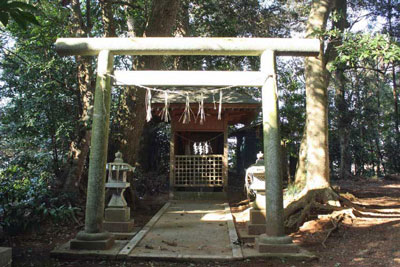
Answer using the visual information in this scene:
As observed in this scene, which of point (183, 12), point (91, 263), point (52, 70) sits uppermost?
point (183, 12)

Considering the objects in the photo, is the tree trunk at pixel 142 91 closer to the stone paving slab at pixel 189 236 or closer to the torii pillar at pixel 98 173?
the stone paving slab at pixel 189 236

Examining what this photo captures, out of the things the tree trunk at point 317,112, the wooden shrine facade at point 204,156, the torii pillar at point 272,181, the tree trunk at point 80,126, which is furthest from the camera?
the wooden shrine facade at point 204,156

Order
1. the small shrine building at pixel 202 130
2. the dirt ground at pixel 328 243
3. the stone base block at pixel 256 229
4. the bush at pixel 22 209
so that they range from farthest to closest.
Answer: the small shrine building at pixel 202 130, the stone base block at pixel 256 229, the bush at pixel 22 209, the dirt ground at pixel 328 243

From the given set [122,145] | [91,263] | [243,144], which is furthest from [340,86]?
[91,263]

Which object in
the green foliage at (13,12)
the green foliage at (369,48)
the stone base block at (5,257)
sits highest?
the green foliage at (369,48)

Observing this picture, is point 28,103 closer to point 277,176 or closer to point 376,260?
point 277,176

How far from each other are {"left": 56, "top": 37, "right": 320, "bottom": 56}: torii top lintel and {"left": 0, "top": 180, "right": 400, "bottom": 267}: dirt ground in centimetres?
322

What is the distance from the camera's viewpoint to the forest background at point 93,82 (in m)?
6.38

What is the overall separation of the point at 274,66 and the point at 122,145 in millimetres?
4700

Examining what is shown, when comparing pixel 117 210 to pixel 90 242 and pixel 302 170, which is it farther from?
pixel 302 170

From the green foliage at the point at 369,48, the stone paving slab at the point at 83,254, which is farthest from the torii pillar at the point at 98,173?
the green foliage at the point at 369,48

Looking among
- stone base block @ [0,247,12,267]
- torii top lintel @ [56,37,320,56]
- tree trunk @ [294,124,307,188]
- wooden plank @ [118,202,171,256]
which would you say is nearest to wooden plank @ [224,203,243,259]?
wooden plank @ [118,202,171,256]

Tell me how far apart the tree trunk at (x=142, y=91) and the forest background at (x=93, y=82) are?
1.0 inches

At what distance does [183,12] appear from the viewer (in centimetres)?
1272
